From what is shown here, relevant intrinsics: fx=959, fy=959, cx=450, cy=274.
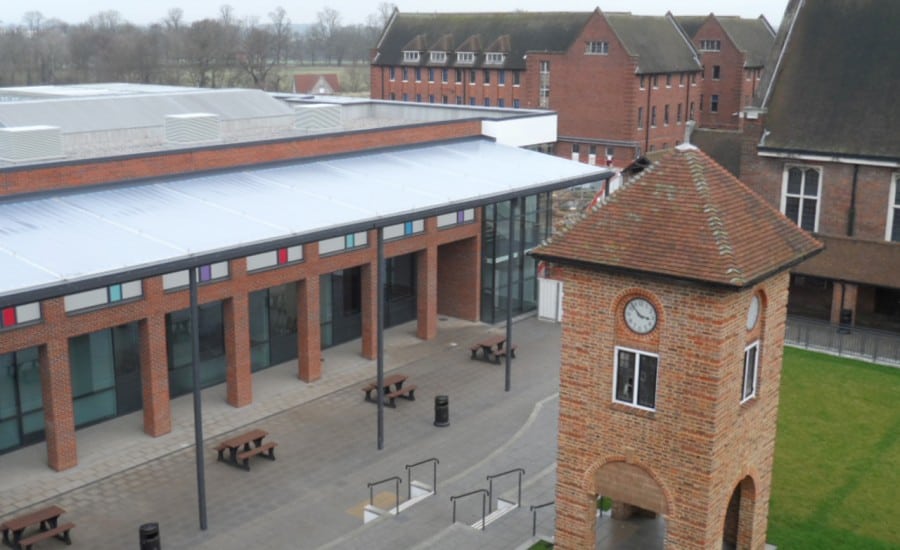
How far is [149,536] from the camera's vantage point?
635 inches

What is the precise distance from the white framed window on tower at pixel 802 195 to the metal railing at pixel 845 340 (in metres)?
3.77

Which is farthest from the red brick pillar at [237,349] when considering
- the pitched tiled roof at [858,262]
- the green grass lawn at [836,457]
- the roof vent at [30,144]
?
the pitched tiled roof at [858,262]

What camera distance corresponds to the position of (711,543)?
13969 mm

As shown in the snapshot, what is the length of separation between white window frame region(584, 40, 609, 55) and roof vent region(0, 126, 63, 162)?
43.5m

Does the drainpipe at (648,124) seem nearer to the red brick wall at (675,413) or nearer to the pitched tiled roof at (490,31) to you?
the pitched tiled roof at (490,31)

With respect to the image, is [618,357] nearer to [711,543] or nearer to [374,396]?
[711,543]

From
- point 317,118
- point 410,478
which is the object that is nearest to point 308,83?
point 317,118

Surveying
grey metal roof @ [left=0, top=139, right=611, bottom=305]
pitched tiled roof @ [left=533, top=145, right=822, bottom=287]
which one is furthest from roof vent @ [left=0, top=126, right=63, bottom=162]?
pitched tiled roof @ [left=533, top=145, right=822, bottom=287]

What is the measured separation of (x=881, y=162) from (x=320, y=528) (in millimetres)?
22252

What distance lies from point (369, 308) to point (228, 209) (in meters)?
7.81

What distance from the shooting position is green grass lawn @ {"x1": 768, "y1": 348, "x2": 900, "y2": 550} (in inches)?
702

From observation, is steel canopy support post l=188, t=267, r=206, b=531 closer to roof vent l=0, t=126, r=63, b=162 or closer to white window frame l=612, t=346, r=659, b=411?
roof vent l=0, t=126, r=63, b=162

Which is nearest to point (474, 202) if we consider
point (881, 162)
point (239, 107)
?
point (239, 107)

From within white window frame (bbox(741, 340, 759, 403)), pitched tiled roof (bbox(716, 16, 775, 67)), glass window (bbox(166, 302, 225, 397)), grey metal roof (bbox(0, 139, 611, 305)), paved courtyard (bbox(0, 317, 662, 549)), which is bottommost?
paved courtyard (bbox(0, 317, 662, 549))
